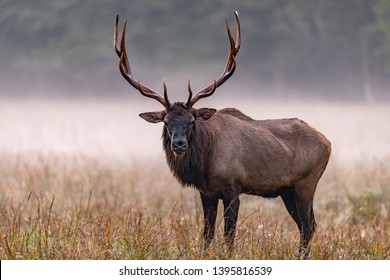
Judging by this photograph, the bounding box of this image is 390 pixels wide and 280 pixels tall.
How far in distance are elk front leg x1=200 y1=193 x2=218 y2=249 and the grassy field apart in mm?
77

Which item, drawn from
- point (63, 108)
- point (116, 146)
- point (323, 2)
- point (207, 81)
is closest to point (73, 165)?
point (116, 146)

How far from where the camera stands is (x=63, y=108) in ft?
111

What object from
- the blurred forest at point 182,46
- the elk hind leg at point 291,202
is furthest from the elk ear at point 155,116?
the blurred forest at point 182,46

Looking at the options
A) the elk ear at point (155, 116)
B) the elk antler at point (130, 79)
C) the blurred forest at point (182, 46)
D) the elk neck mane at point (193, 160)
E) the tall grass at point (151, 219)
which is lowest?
the tall grass at point (151, 219)

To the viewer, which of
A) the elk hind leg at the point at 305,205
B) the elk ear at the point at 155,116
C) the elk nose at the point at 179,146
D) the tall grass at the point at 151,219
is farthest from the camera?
the elk hind leg at the point at 305,205

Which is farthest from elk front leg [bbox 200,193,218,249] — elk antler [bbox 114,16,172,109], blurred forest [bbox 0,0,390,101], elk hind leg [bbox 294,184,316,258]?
blurred forest [bbox 0,0,390,101]

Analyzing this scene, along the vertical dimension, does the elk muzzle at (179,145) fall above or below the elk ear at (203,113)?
below

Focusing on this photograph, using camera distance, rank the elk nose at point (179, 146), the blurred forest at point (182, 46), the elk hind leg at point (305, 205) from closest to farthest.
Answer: the elk nose at point (179, 146) → the elk hind leg at point (305, 205) → the blurred forest at point (182, 46)

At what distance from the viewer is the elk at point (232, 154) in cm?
799

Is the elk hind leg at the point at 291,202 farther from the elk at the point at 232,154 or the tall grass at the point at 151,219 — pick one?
the tall grass at the point at 151,219

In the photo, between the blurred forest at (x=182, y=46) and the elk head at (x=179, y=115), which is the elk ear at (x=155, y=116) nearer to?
the elk head at (x=179, y=115)

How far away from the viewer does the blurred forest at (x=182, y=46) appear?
44188 millimetres

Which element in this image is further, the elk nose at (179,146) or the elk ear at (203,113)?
the elk ear at (203,113)

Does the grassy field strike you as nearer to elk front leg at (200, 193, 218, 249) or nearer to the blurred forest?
elk front leg at (200, 193, 218, 249)
